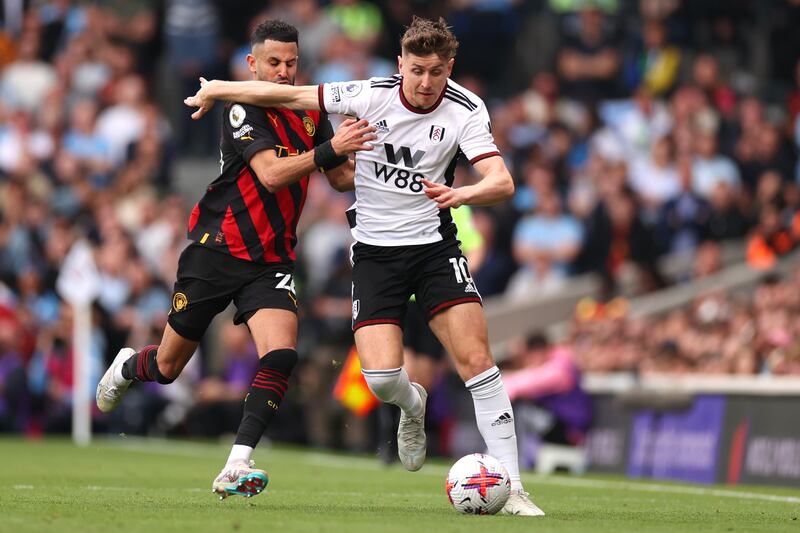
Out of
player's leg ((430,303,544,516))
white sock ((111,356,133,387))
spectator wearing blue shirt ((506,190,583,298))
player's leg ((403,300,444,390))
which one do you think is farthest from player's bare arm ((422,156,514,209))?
spectator wearing blue shirt ((506,190,583,298))

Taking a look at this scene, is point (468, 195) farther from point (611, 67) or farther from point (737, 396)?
point (611, 67)

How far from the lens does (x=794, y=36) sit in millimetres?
22125

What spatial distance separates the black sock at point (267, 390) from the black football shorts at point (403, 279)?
539 millimetres

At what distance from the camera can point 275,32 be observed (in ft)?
32.1

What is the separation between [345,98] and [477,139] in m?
0.84

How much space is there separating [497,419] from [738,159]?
11745mm

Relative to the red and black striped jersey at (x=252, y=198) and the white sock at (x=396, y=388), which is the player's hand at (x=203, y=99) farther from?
the white sock at (x=396, y=388)

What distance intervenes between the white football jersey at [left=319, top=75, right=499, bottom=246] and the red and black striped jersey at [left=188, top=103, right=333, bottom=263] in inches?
18.3

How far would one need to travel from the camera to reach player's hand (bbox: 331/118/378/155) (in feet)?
30.3

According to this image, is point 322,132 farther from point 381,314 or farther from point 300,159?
point 381,314

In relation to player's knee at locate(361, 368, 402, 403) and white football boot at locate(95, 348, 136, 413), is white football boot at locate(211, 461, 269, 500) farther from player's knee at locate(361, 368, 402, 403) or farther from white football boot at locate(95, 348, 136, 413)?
white football boot at locate(95, 348, 136, 413)

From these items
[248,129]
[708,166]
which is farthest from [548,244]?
[248,129]

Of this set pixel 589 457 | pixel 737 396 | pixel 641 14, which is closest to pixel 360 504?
pixel 737 396

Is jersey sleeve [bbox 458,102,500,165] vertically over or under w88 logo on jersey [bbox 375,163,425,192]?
over
